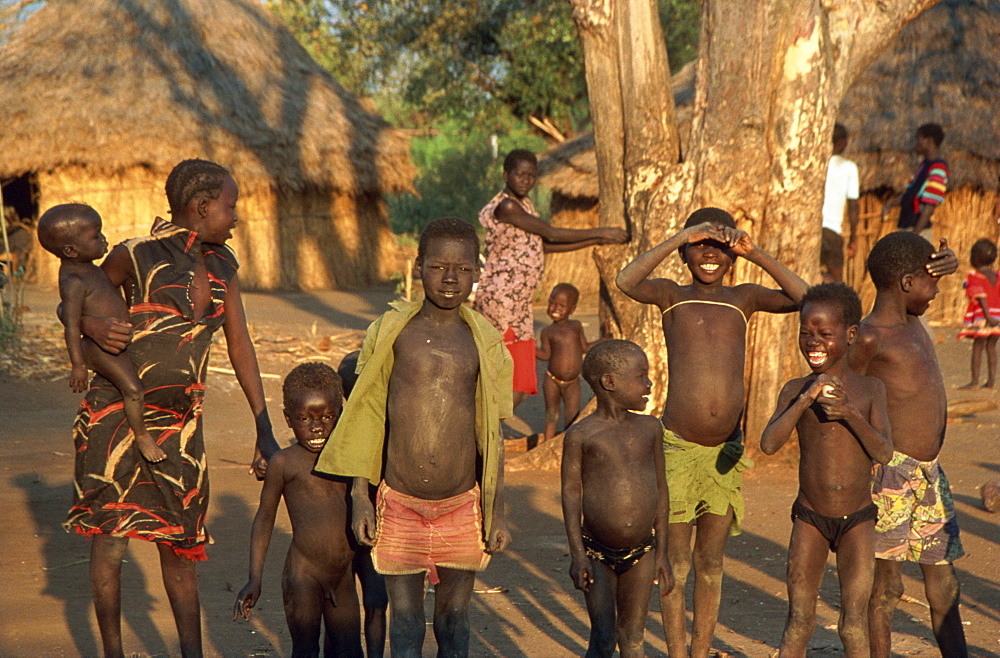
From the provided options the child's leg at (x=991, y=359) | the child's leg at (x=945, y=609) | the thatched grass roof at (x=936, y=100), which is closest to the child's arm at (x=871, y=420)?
the child's leg at (x=945, y=609)

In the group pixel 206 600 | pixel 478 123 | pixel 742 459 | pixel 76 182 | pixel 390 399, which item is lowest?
pixel 206 600

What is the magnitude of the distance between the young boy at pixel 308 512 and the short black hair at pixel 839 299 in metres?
1.55

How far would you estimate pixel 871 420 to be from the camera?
3.48 m

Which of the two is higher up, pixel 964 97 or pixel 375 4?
pixel 375 4

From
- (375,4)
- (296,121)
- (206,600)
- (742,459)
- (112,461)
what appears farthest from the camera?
(375,4)

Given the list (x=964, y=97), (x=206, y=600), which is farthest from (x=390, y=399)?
(x=964, y=97)

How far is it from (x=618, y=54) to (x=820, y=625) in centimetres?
413

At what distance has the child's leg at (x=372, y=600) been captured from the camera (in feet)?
11.9

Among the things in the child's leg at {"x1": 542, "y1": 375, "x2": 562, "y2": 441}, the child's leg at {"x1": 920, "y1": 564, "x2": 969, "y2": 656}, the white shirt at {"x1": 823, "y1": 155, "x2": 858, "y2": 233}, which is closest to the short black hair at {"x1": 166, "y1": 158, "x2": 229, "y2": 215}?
the child's leg at {"x1": 920, "y1": 564, "x2": 969, "y2": 656}

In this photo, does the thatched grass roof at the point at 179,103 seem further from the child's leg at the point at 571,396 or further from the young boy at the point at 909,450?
the young boy at the point at 909,450

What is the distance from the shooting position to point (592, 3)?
23.3 ft

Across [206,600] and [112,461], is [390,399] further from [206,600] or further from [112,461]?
[206,600]

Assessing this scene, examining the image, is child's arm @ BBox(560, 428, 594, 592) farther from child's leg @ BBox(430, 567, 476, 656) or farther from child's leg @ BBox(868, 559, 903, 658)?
child's leg @ BBox(868, 559, 903, 658)

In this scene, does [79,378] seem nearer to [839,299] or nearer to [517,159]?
[839,299]
